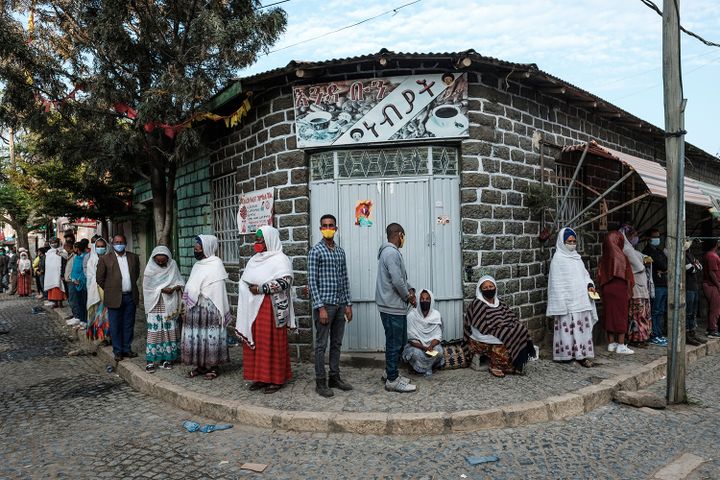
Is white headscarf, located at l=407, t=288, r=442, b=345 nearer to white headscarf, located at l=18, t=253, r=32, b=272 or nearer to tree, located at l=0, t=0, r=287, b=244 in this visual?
tree, located at l=0, t=0, r=287, b=244

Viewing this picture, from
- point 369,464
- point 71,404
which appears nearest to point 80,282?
point 71,404

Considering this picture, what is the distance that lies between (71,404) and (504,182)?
5.78 meters

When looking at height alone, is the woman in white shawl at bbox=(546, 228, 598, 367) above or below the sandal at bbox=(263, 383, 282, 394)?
above

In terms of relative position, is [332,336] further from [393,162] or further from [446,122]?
[446,122]

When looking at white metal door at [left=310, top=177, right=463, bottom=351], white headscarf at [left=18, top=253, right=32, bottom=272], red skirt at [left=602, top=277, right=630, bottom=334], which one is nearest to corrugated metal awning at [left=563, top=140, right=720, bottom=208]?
red skirt at [left=602, top=277, right=630, bottom=334]

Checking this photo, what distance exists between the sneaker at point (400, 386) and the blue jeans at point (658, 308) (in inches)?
194

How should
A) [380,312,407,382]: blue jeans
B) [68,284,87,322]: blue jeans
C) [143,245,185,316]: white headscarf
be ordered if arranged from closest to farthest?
[380,312,407,382]: blue jeans, [143,245,185,316]: white headscarf, [68,284,87,322]: blue jeans

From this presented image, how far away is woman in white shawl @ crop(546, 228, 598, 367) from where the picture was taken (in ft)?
20.7

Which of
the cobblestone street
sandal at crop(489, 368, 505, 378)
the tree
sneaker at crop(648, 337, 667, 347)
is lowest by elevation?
the cobblestone street

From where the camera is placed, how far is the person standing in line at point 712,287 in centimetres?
867

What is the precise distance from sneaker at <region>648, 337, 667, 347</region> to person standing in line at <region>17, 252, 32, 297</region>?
19173 millimetres

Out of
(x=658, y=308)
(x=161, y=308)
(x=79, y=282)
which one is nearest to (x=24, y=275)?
(x=79, y=282)

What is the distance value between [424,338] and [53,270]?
10.9m

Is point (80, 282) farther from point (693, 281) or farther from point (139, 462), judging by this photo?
point (693, 281)
